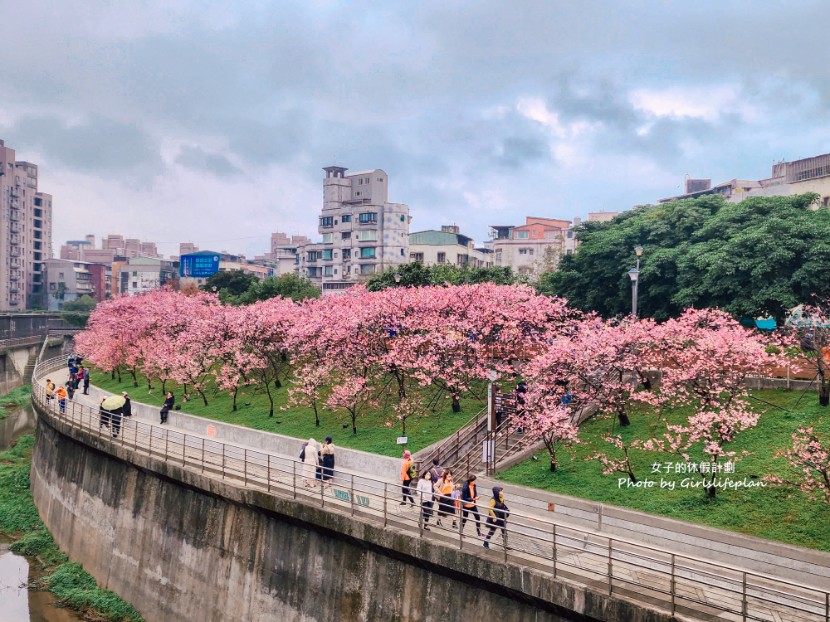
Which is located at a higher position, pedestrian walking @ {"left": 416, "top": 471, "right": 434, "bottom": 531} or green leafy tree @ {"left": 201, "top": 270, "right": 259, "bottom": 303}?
green leafy tree @ {"left": 201, "top": 270, "right": 259, "bottom": 303}

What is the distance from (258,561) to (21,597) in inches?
496

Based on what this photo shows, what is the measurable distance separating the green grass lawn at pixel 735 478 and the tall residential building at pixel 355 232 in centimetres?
6550

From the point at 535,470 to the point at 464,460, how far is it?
97.4 inches

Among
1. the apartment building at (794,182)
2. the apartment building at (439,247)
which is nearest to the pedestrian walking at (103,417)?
the apartment building at (794,182)

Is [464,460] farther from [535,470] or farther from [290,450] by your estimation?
[290,450]

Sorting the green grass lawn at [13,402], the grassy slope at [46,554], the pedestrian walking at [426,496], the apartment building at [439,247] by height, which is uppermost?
the apartment building at [439,247]

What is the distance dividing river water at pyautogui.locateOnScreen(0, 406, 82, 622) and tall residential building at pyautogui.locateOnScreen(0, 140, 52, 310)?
9989 centimetres

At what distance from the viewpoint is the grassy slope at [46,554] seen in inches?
974

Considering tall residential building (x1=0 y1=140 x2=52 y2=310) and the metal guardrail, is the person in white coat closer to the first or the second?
the metal guardrail

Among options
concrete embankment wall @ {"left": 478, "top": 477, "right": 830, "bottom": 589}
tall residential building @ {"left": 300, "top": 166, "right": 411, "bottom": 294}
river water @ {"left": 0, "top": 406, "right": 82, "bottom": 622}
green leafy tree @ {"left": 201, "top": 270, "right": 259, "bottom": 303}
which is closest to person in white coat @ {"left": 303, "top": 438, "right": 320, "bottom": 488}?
concrete embankment wall @ {"left": 478, "top": 477, "right": 830, "bottom": 589}

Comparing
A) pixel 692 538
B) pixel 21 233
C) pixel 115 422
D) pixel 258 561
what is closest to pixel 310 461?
pixel 258 561

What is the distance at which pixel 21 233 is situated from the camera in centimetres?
12000

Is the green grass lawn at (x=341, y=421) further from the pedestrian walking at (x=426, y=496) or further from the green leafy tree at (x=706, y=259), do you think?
the green leafy tree at (x=706, y=259)

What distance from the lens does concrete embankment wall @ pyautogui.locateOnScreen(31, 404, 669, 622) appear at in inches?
576
